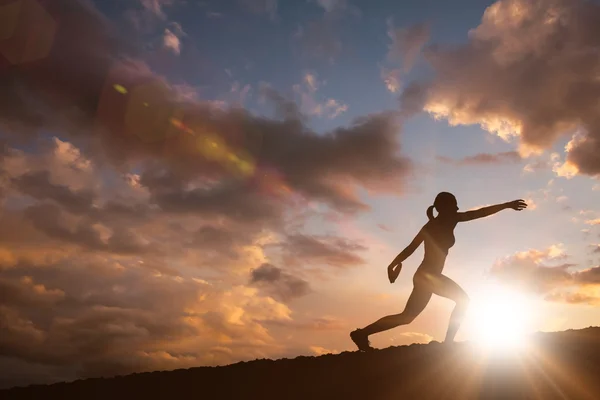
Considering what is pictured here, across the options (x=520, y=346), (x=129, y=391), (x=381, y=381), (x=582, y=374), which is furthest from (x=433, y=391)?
(x=129, y=391)

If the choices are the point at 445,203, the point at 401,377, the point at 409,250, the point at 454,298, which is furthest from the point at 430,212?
the point at 401,377

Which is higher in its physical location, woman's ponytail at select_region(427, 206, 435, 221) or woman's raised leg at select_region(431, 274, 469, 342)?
woman's ponytail at select_region(427, 206, 435, 221)

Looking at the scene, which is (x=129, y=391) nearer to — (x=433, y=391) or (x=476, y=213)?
(x=433, y=391)

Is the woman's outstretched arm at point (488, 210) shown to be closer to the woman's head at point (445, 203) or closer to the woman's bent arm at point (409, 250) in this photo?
the woman's head at point (445, 203)

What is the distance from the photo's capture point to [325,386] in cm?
816

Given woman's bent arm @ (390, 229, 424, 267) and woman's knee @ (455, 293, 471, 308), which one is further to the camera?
woman's bent arm @ (390, 229, 424, 267)

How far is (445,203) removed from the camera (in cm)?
1029

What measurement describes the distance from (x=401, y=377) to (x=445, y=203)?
3495mm

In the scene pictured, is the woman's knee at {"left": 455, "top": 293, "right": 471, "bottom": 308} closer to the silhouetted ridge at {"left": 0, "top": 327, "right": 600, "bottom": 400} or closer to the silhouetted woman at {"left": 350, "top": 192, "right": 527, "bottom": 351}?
the silhouetted woman at {"left": 350, "top": 192, "right": 527, "bottom": 351}

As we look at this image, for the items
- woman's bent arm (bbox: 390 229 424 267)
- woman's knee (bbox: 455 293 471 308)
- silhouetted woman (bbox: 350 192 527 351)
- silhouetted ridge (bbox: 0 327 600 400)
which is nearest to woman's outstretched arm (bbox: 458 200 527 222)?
silhouetted woman (bbox: 350 192 527 351)

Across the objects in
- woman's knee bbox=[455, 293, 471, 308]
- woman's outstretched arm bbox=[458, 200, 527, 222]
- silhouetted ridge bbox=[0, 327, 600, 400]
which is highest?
woman's outstretched arm bbox=[458, 200, 527, 222]

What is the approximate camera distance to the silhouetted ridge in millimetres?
7449

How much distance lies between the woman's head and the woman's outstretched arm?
181mm

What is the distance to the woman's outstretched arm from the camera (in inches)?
390
